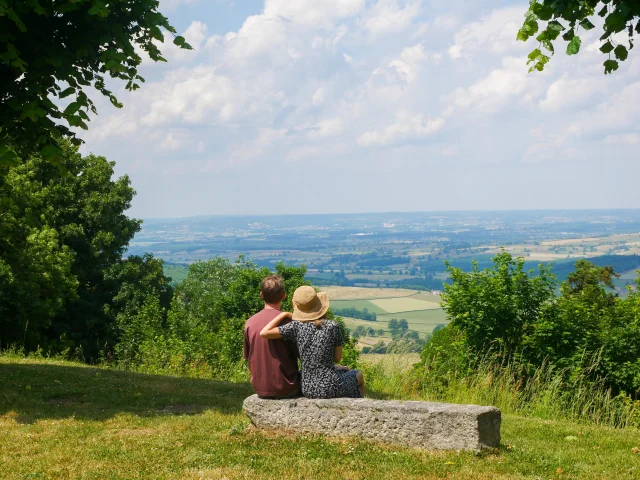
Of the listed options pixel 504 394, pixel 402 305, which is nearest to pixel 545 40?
pixel 504 394

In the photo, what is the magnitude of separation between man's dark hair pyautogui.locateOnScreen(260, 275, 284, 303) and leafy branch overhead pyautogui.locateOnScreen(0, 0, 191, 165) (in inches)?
156

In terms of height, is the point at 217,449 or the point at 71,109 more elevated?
the point at 71,109

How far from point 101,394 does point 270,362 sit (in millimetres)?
4725

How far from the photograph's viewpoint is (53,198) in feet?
124

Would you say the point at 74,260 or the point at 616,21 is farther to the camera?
the point at 74,260

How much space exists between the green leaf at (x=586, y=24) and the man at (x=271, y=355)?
4288 mm

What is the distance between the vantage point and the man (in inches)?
315

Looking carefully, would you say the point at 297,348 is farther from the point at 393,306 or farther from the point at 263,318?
the point at 393,306

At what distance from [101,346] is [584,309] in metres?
26.8

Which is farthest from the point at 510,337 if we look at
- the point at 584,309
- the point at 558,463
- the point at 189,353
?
the point at 558,463

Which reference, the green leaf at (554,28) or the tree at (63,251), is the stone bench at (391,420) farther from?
the tree at (63,251)

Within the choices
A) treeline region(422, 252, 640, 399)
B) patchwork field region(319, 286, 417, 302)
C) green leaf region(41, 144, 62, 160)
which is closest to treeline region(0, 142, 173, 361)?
treeline region(422, 252, 640, 399)

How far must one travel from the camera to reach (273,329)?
788cm

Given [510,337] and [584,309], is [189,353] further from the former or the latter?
[584,309]
